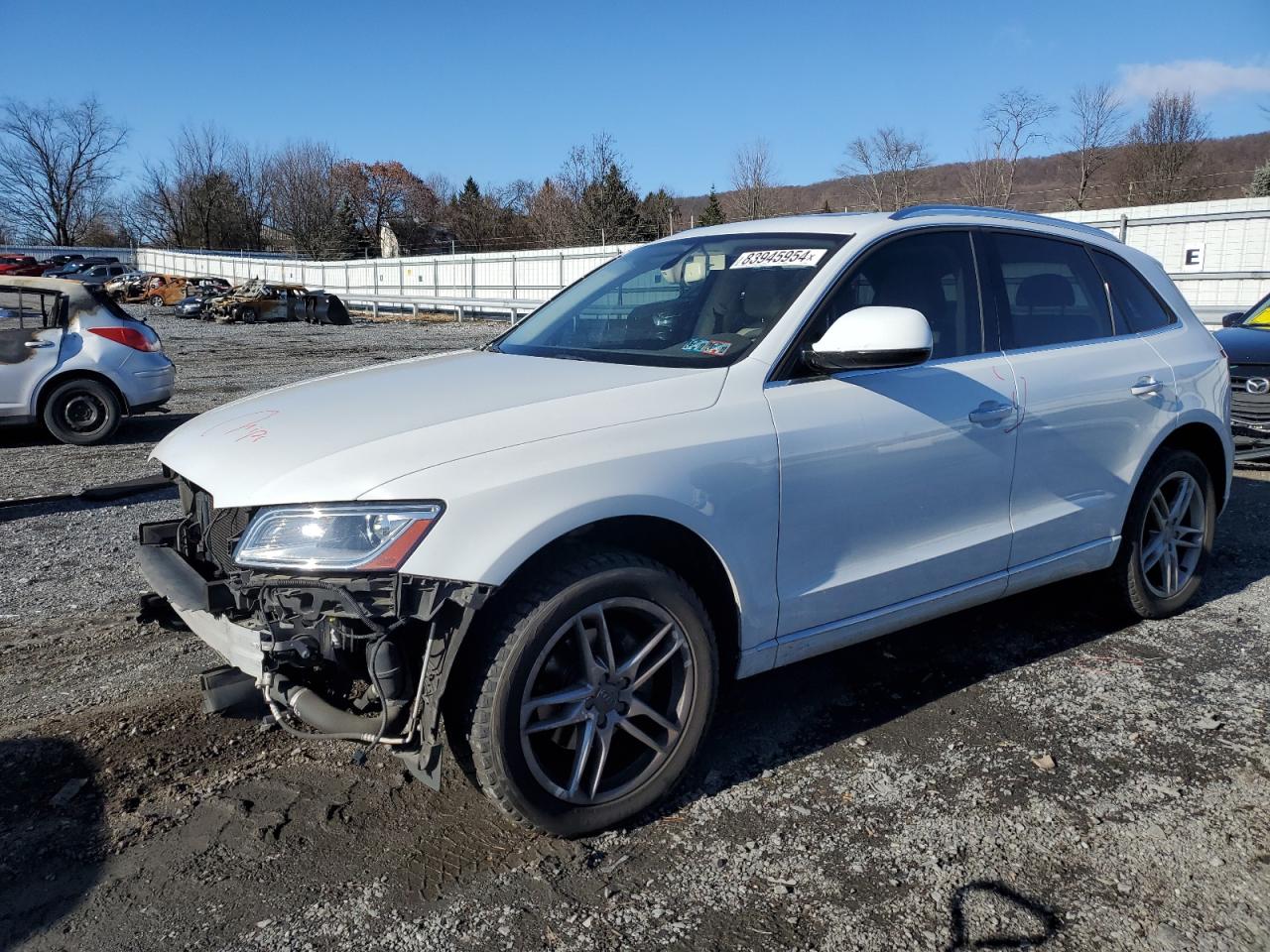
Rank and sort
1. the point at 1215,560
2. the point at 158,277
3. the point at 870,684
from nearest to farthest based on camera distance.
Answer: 1. the point at 870,684
2. the point at 1215,560
3. the point at 158,277

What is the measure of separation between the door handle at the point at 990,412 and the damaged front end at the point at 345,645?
2.04 meters

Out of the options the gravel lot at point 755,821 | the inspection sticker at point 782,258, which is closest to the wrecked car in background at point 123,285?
the gravel lot at point 755,821

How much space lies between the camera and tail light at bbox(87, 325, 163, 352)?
9.68 metres

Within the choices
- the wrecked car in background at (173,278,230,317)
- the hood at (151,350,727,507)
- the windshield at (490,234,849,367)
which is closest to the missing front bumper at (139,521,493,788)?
the hood at (151,350,727,507)

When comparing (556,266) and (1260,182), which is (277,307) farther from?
(1260,182)

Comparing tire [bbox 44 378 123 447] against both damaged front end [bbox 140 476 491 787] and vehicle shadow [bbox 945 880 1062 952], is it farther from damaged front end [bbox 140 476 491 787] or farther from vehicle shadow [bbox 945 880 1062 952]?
vehicle shadow [bbox 945 880 1062 952]

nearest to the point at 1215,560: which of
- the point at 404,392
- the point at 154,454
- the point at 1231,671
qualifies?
the point at 1231,671

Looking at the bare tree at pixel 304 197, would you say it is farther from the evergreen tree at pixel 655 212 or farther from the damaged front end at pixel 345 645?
the damaged front end at pixel 345 645

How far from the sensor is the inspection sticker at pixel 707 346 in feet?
11.0

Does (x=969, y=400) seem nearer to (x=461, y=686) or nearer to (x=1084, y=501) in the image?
(x=1084, y=501)

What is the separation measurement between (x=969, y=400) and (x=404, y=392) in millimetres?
2014

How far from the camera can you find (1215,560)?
570 cm

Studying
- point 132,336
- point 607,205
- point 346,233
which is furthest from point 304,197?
point 132,336

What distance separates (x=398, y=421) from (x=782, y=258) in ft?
5.22
